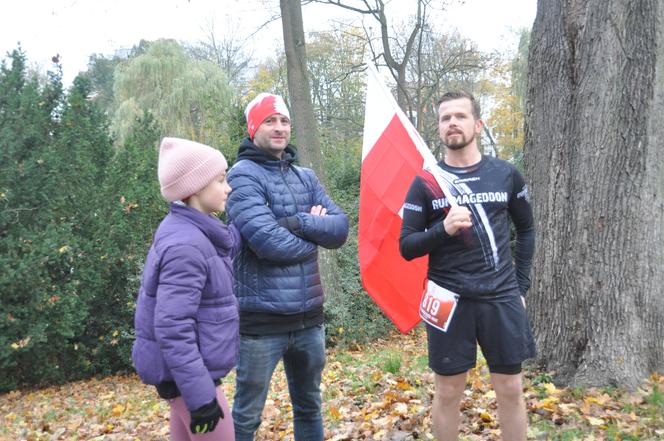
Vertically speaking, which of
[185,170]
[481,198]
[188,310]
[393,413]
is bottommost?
[393,413]

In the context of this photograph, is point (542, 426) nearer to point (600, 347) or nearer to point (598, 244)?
point (600, 347)

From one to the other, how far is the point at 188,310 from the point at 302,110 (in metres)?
10.3

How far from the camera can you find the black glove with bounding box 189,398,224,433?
261 centimetres

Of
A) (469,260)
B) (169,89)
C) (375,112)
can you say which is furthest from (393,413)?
(169,89)

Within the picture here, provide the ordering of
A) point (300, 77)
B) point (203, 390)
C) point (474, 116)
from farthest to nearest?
point (300, 77) < point (474, 116) < point (203, 390)

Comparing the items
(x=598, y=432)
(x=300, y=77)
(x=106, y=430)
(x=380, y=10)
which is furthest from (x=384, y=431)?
(x=380, y=10)

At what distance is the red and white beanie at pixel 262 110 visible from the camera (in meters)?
3.62

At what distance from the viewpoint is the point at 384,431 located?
466 cm

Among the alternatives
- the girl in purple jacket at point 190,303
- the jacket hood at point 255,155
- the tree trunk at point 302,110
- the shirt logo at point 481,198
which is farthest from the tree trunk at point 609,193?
the tree trunk at point 302,110

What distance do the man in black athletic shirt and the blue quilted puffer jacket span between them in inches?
20.6

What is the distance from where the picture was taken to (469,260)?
3416 mm

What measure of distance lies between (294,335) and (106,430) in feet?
12.6

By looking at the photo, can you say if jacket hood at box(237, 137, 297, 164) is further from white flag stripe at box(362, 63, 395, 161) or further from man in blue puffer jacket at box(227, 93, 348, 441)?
white flag stripe at box(362, 63, 395, 161)

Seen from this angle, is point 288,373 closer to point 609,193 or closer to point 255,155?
point 255,155
